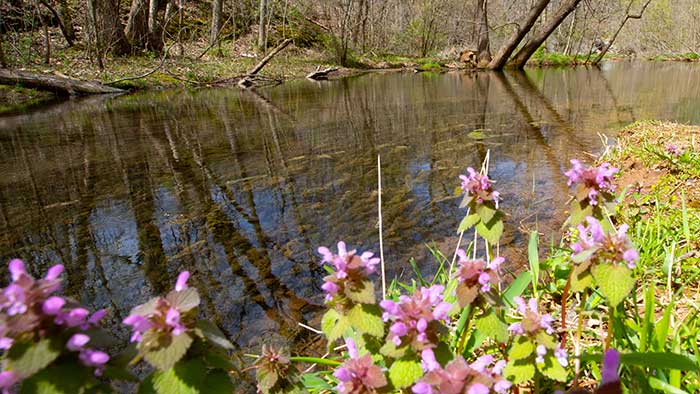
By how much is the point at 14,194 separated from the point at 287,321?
11.6 feet

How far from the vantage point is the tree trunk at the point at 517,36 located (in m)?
16.6

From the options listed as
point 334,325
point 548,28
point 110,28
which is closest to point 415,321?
point 334,325

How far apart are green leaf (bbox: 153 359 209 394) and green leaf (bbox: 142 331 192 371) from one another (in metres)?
0.05

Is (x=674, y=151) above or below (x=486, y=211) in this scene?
below

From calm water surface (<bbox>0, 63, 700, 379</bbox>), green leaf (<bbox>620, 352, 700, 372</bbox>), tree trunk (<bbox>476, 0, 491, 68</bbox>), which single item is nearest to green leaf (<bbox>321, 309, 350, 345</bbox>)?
green leaf (<bbox>620, 352, 700, 372</bbox>)

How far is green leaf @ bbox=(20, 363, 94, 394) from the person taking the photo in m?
0.63

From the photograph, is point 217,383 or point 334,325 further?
point 334,325

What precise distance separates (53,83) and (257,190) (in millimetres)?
10685

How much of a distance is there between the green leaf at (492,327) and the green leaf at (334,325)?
1.06ft

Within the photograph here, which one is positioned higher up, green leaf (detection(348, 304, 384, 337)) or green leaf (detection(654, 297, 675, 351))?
green leaf (detection(348, 304, 384, 337))

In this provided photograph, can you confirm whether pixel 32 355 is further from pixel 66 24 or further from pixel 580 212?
pixel 66 24

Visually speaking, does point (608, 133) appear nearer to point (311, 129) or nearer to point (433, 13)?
point (311, 129)

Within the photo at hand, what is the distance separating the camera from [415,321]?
0.89 m

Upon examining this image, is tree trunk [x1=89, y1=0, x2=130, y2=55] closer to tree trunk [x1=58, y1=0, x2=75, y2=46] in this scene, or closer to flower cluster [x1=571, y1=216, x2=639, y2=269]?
tree trunk [x1=58, y1=0, x2=75, y2=46]
